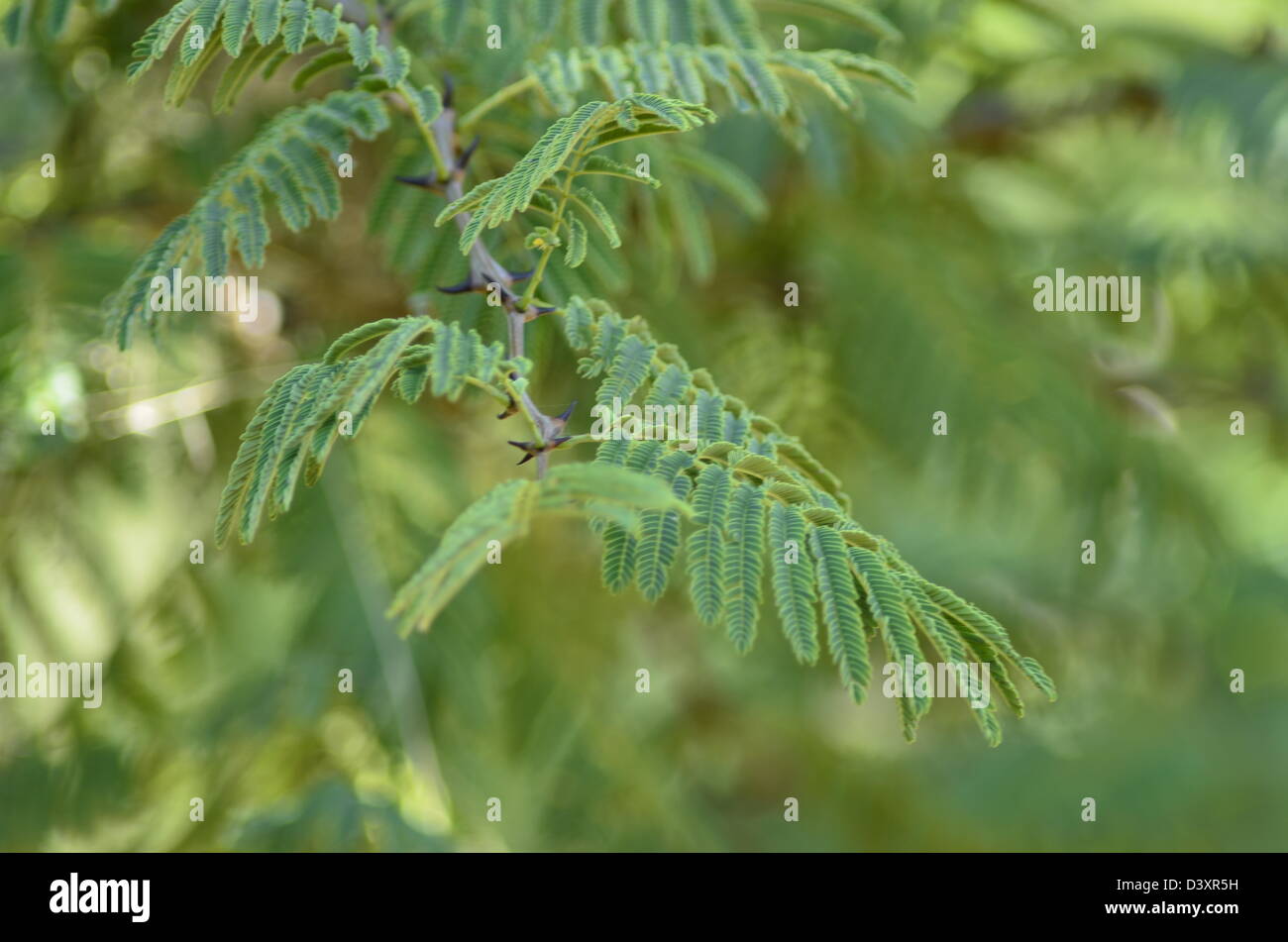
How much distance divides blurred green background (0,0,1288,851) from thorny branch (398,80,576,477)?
8cm

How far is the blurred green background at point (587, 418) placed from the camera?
1225mm

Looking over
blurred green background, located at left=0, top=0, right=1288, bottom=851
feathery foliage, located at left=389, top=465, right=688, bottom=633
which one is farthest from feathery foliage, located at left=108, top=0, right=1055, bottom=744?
blurred green background, located at left=0, top=0, right=1288, bottom=851

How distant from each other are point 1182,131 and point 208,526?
1.34 metres

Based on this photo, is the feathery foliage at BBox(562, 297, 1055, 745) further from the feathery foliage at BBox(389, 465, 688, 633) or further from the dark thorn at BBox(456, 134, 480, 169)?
the dark thorn at BBox(456, 134, 480, 169)

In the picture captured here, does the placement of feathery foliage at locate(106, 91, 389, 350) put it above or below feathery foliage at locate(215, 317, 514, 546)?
above

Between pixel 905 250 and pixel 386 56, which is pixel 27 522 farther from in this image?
pixel 905 250

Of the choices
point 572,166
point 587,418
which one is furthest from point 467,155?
point 587,418

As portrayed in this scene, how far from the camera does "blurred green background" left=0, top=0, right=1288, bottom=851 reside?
122 cm

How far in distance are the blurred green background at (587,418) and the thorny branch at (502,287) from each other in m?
0.08

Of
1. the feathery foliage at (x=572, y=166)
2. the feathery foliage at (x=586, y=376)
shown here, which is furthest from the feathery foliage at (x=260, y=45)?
the feathery foliage at (x=572, y=166)

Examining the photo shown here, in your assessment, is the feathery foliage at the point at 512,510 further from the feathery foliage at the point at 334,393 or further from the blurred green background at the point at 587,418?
the blurred green background at the point at 587,418

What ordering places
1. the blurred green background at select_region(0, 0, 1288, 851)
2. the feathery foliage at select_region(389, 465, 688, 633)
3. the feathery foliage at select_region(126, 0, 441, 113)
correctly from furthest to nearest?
the blurred green background at select_region(0, 0, 1288, 851), the feathery foliage at select_region(126, 0, 441, 113), the feathery foliage at select_region(389, 465, 688, 633)

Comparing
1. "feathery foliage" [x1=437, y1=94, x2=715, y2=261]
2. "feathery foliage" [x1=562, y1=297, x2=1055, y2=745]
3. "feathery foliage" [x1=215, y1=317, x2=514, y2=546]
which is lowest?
"feathery foliage" [x1=562, y1=297, x2=1055, y2=745]

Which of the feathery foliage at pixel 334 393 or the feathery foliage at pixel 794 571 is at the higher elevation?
the feathery foliage at pixel 334 393
